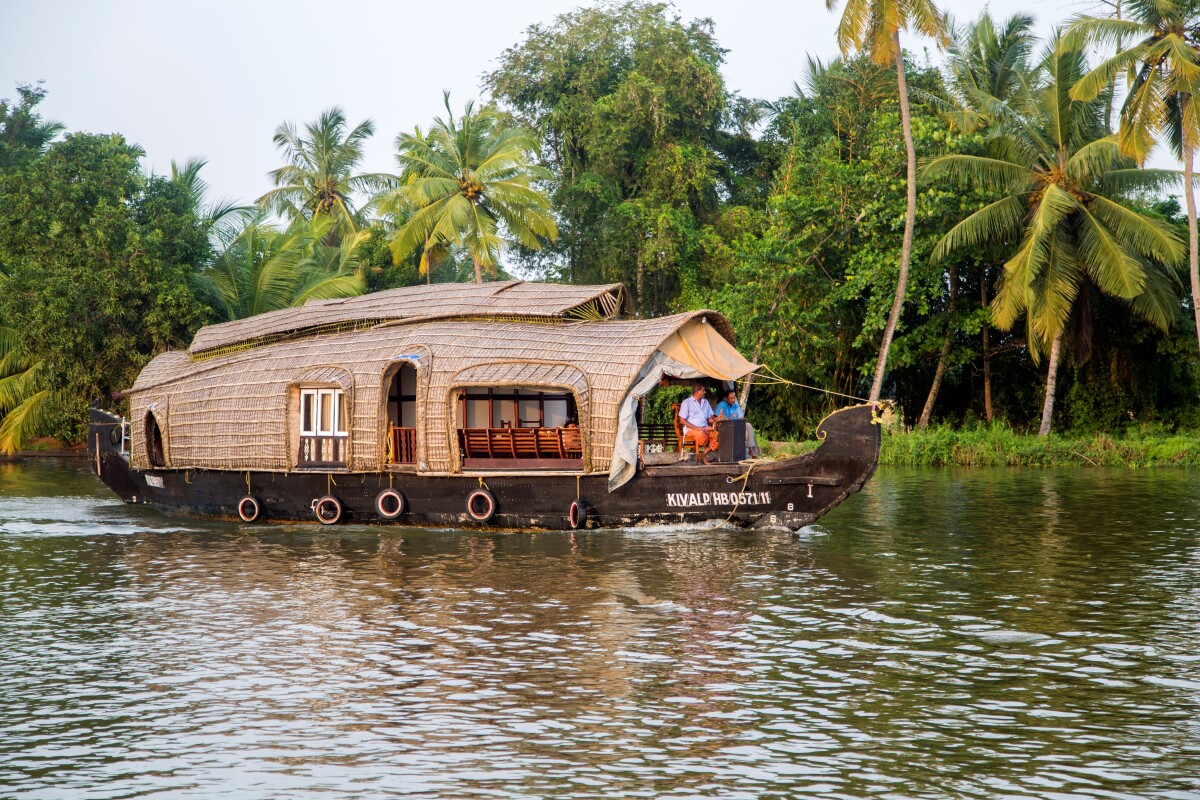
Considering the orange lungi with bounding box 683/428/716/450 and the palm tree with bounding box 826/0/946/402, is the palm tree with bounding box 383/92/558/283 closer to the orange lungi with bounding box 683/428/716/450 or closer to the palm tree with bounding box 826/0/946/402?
the palm tree with bounding box 826/0/946/402

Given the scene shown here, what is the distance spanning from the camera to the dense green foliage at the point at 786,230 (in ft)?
78.3

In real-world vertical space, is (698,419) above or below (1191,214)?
below

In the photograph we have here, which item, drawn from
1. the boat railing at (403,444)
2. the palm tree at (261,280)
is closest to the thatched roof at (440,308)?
the boat railing at (403,444)

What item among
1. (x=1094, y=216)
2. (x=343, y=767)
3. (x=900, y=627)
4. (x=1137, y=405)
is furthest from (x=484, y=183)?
(x=343, y=767)

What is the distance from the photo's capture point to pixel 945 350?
2659 cm

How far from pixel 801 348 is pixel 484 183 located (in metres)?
8.68

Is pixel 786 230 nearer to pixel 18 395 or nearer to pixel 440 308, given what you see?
pixel 440 308

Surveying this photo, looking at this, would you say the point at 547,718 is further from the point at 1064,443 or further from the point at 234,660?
the point at 1064,443

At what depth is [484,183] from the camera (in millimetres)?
29094

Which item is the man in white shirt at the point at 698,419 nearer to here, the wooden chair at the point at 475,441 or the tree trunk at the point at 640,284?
the wooden chair at the point at 475,441

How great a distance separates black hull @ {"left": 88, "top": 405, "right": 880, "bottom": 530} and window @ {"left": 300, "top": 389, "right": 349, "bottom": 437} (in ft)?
1.86

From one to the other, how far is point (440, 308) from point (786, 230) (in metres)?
12.7

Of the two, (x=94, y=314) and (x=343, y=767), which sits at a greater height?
(x=94, y=314)

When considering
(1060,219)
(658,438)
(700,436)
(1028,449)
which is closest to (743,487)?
(700,436)
